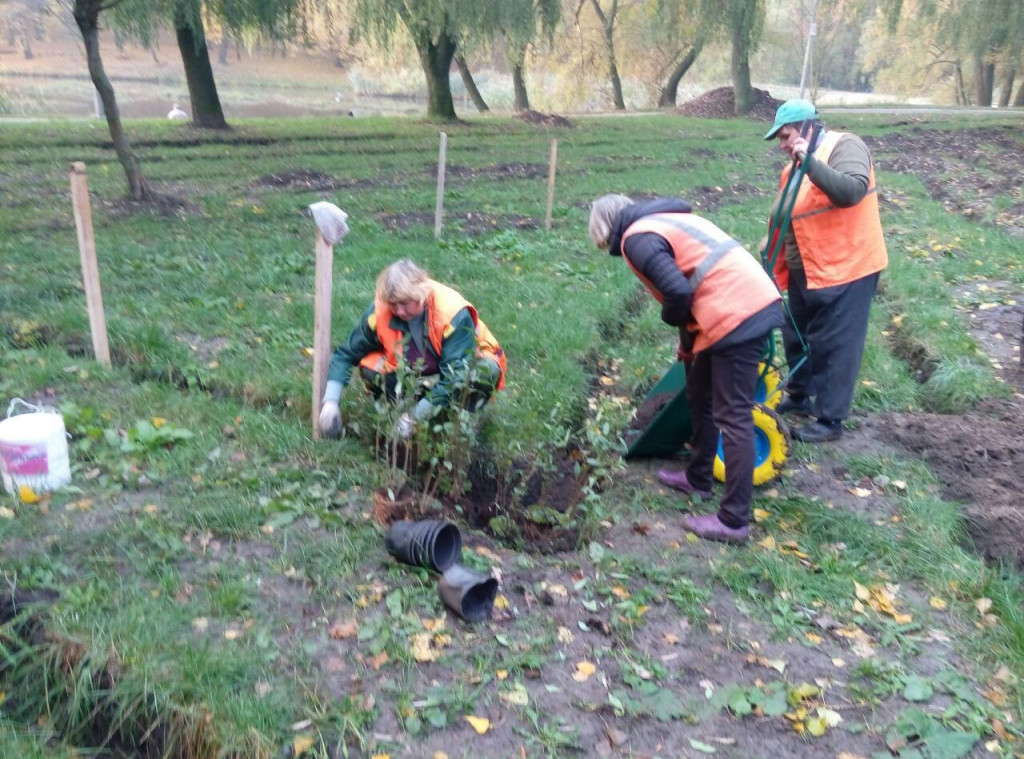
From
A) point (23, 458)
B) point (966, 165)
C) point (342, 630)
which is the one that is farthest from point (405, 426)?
point (966, 165)

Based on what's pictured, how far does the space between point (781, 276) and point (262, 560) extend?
10.9 feet

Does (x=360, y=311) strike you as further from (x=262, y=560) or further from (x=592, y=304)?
(x=262, y=560)

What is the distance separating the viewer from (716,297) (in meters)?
3.92

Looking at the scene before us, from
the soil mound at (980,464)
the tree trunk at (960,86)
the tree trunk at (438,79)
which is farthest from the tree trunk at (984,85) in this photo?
the soil mound at (980,464)

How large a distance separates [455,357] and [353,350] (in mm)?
626

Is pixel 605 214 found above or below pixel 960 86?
above

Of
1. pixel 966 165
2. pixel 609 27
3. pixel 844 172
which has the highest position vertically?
pixel 609 27

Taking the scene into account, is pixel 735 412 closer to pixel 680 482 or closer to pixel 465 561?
pixel 680 482

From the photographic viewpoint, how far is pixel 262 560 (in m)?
3.69

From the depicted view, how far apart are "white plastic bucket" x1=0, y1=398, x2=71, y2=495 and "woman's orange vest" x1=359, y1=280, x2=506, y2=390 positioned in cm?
150

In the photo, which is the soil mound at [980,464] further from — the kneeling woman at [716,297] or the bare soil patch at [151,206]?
the bare soil patch at [151,206]

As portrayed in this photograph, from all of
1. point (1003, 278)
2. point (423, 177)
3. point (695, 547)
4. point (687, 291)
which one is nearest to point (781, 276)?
point (687, 291)

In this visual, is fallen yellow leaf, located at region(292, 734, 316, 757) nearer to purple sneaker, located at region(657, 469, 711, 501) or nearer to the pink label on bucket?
the pink label on bucket

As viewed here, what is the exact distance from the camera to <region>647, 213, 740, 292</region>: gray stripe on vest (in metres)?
3.93
